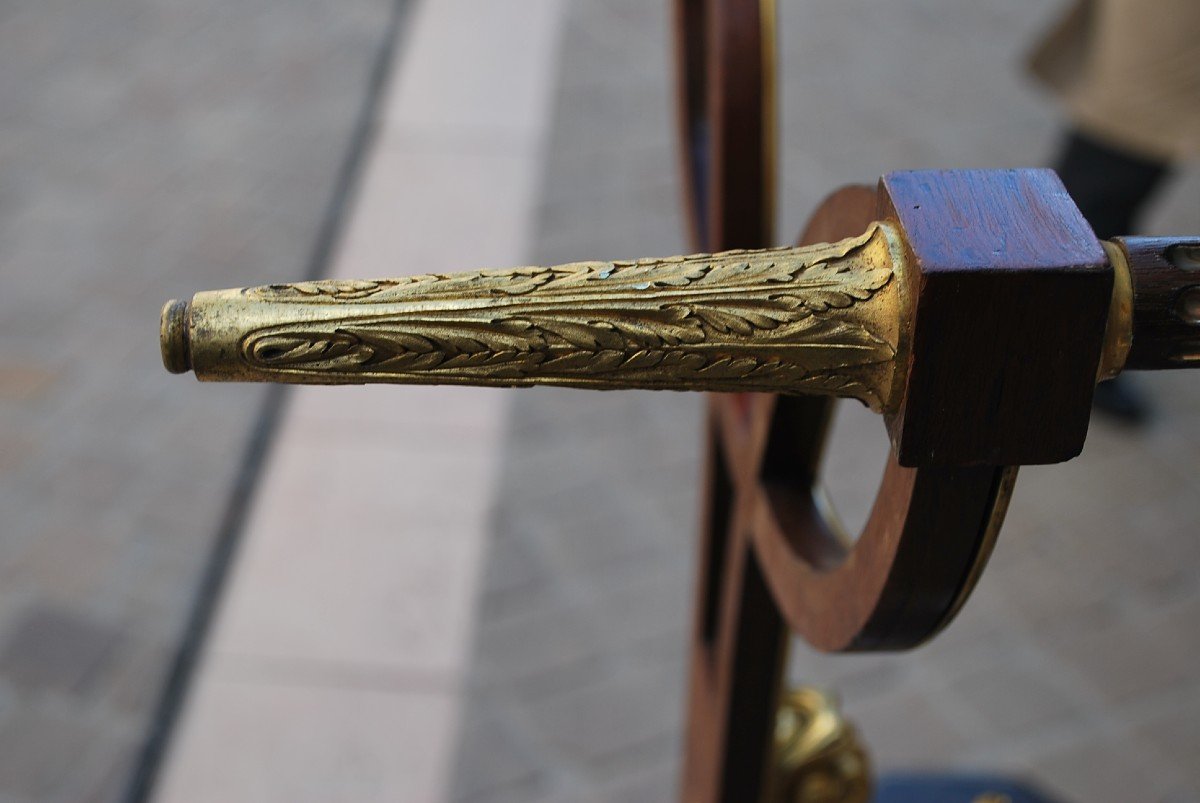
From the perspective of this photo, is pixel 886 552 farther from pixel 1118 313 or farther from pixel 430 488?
pixel 430 488

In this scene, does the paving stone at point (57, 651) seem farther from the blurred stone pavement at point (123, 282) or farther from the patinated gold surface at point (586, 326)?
the patinated gold surface at point (586, 326)

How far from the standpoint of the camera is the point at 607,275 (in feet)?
1.68

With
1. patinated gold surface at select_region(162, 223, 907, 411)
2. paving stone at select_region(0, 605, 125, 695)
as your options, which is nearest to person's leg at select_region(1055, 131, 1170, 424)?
paving stone at select_region(0, 605, 125, 695)

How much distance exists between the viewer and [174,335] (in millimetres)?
489

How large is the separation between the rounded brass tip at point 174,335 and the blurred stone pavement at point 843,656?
5.28 ft

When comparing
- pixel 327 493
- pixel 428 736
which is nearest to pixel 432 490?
pixel 327 493

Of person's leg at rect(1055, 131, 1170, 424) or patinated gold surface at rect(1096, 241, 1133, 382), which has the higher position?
patinated gold surface at rect(1096, 241, 1133, 382)

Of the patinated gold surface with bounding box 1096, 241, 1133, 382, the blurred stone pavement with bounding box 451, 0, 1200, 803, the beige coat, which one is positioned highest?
the patinated gold surface with bounding box 1096, 241, 1133, 382

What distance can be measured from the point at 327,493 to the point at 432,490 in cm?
20

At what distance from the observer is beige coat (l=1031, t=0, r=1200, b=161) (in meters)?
2.02

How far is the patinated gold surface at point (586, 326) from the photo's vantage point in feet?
1.61

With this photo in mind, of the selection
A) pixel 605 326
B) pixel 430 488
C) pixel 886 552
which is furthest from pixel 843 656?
pixel 605 326

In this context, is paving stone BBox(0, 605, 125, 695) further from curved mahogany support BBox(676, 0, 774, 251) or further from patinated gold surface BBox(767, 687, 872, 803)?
curved mahogany support BBox(676, 0, 774, 251)

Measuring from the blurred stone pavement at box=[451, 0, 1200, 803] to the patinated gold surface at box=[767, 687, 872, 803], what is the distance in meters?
0.87
